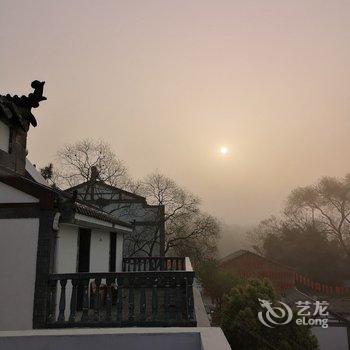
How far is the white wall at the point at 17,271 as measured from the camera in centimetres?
624

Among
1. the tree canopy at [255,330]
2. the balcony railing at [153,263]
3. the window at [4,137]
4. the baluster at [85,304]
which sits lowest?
the tree canopy at [255,330]

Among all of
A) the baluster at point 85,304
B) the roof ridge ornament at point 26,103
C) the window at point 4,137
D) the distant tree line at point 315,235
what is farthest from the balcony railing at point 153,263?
the distant tree line at point 315,235

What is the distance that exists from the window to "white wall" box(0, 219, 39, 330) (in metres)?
4.84

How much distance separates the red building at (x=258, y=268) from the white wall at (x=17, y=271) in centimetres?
2734

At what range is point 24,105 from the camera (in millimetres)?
12219

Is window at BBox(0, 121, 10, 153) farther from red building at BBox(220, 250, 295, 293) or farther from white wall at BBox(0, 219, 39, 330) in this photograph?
red building at BBox(220, 250, 295, 293)

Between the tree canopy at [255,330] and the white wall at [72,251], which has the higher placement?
the white wall at [72,251]

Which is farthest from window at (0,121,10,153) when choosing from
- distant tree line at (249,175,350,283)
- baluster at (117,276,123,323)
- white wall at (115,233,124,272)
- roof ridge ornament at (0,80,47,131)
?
distant tree line at (249,175,350,283)

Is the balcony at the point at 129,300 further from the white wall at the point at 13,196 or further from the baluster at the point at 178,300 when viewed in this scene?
the white wall at the point at 13,196

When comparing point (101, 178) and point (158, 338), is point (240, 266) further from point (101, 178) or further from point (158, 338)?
point (158, 338)

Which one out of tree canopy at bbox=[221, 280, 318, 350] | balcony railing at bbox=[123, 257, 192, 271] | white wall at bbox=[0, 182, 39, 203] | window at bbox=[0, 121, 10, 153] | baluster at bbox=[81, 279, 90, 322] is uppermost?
window at bbox=[0, 121, 10, 153]

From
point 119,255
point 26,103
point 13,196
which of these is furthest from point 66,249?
point 26,103

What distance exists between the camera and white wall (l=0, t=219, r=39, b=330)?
20.5 ft

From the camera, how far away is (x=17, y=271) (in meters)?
6.43
